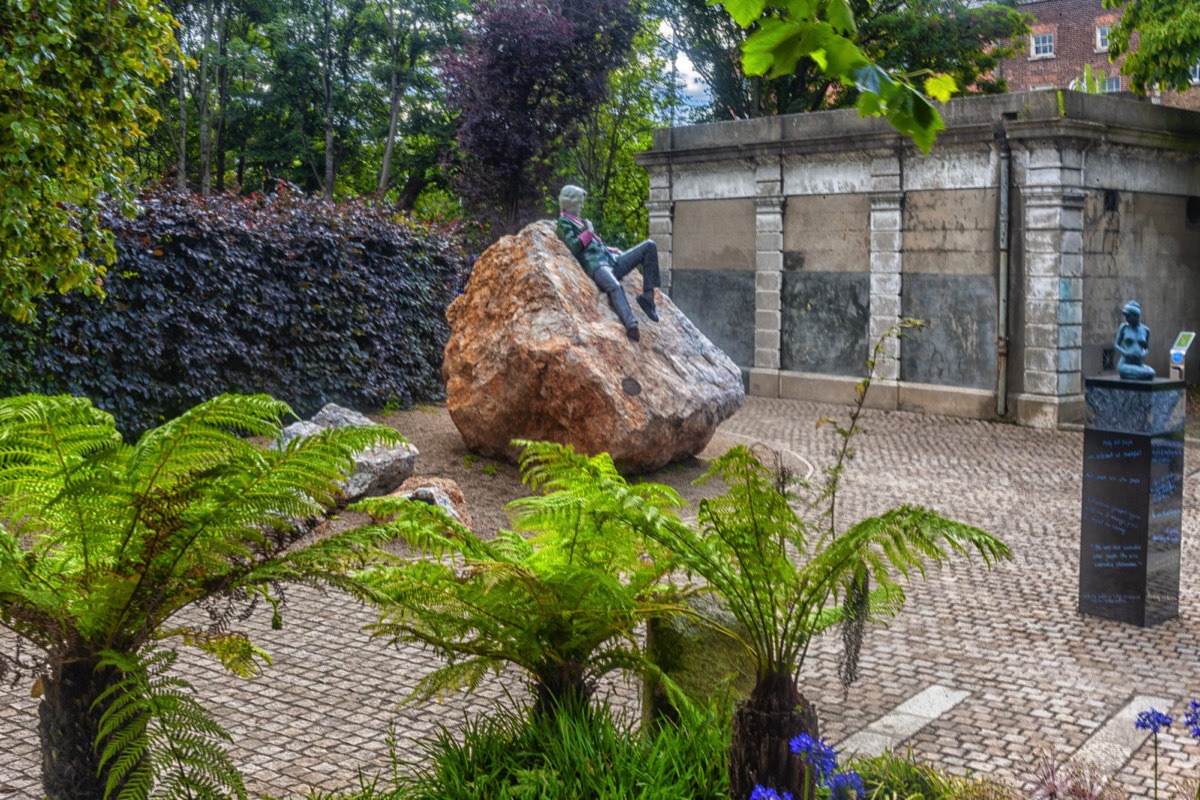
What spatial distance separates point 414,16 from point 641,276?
806 inches

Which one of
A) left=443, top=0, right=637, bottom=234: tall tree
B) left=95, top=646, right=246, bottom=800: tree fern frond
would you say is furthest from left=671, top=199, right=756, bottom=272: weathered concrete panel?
left=95, top=646, right=246, bottom=800: tree fern frond

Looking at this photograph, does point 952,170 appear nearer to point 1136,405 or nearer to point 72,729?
point 1136,405

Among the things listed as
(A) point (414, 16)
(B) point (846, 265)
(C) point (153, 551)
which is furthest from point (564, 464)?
(A) point (414, 16)

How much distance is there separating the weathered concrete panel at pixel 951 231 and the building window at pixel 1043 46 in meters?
29.6

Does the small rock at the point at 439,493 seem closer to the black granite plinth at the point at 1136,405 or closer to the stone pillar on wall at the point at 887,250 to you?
the black granite plinth at the point at 1136,405

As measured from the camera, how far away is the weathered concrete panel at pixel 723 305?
20625 mm

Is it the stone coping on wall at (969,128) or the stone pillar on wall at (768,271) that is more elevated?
the stone coping on wall at (969,128)

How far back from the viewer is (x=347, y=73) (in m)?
32.6

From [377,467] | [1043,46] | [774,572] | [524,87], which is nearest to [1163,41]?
[524,87]

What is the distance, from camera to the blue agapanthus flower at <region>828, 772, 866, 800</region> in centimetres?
391

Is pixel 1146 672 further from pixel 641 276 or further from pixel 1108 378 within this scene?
pixel 641 276

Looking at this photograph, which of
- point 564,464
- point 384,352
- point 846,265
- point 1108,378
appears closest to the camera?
point 564,464

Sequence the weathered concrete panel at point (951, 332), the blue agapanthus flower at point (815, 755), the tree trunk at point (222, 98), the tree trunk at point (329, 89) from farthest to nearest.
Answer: the tree trunk at point (329, 89) < the tree trunk at point (222, 98) < the weathered concrete panel at point (951, 332) < the blue agapanthus flower at point (815, 755)

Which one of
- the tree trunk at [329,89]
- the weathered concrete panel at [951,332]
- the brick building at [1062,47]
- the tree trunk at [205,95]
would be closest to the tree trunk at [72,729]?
the weathered concrete panel at [951,332]
